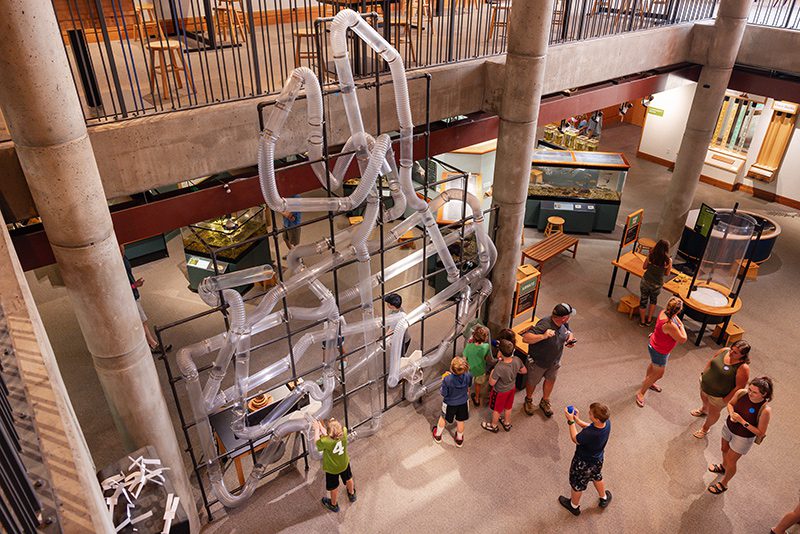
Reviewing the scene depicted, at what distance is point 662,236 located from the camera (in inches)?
470

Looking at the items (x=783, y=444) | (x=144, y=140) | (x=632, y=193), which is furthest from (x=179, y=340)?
(x=632, y=193)

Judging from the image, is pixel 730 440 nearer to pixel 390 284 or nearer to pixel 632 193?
pixel 390 284

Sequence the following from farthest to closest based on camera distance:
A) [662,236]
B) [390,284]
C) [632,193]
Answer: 1. [632,193]
2. [662,236]
3. [390,284]

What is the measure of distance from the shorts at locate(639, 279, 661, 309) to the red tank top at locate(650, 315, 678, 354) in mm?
1724

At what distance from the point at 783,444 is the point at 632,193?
8.08 meters

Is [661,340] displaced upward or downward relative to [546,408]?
upward

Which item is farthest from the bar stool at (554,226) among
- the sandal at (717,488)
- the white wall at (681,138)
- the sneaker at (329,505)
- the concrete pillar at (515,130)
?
the sneaker at (329,505)

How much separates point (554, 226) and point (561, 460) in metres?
5.88

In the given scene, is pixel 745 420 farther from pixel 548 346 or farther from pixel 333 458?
pixel 333 458

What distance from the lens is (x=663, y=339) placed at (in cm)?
750

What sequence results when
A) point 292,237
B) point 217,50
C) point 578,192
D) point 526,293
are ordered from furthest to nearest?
point 578,192 < point 292,237 < point 526,293 < point 217,50

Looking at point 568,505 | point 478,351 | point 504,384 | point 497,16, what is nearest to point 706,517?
point 568,505

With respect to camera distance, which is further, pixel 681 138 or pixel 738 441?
pixel 681 138

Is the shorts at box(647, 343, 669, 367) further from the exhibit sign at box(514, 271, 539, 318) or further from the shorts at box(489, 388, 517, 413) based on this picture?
the shorts at box(489, 388, 517, 413)
